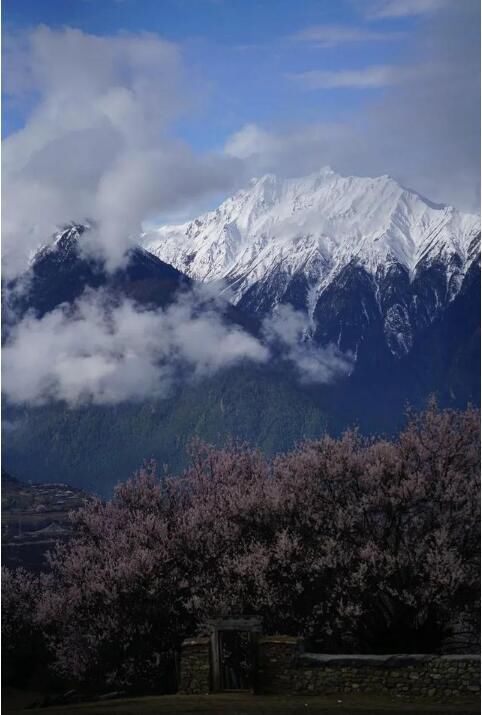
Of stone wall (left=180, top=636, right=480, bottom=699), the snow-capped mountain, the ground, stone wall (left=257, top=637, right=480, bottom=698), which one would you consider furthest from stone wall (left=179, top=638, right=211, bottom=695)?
the snow-capped mountain

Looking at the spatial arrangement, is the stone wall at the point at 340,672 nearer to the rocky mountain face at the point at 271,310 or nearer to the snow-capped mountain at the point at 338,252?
the snow-capped mountain at the point at 338,252

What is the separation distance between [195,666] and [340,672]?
2.65 meters

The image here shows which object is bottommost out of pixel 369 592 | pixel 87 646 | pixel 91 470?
pixel 87 646

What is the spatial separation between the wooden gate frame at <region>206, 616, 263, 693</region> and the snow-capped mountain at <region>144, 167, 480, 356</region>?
43.7 feet

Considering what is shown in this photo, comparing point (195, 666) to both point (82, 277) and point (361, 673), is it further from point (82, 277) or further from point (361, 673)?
point (82, 277)

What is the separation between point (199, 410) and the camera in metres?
104

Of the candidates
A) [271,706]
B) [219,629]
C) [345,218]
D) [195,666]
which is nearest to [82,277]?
[345,218]

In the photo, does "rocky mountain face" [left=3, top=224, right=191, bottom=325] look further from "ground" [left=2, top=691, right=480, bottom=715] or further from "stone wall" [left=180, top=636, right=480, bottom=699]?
"ground" [left=2, top=691, right=480, bottom=715]

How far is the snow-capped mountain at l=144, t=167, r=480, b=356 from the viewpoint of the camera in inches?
1198

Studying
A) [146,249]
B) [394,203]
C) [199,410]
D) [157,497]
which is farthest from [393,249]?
[146,249]

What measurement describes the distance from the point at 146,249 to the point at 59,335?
36449mm

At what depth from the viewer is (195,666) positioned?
15672mm

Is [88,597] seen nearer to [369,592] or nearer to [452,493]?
[369,592]

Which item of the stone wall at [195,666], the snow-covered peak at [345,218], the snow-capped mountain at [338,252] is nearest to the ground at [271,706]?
the stone wall at [195,666]
